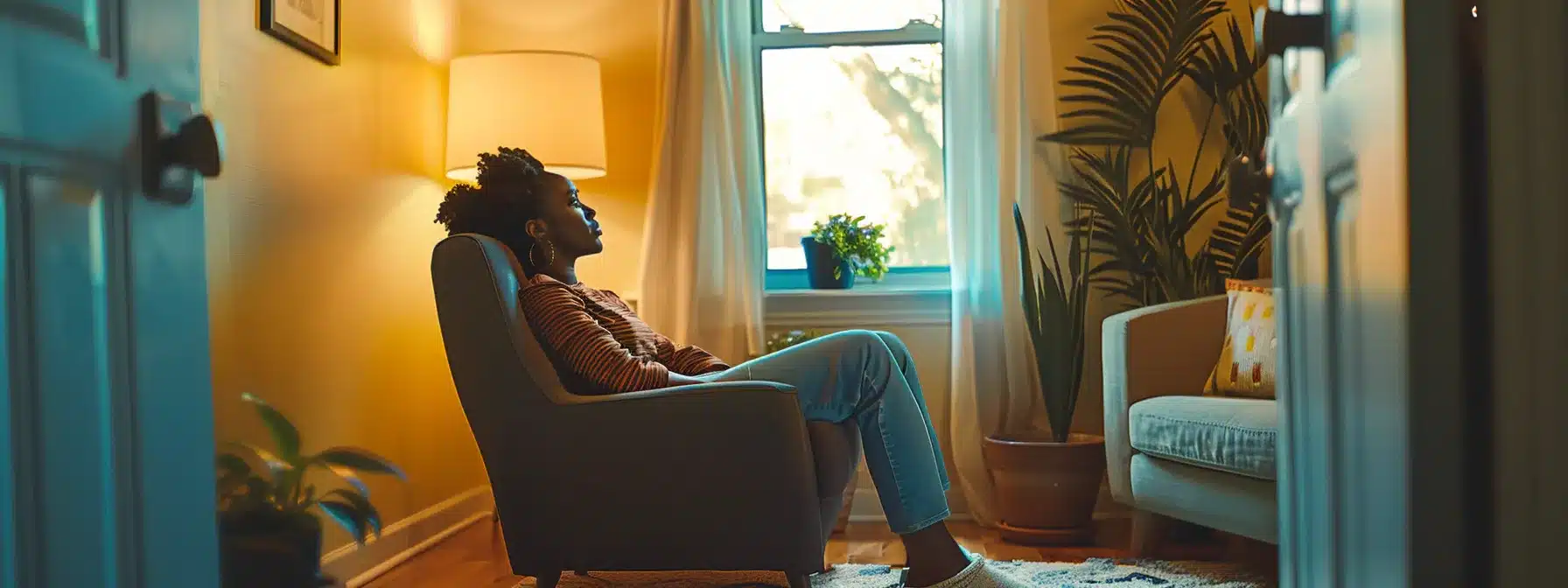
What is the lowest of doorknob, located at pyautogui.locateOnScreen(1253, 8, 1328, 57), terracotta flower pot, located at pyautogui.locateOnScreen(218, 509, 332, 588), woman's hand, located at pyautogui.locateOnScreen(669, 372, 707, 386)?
terracotta flower pot, located at pyautogui.locateOnScreen(218, 509, 332, 588)

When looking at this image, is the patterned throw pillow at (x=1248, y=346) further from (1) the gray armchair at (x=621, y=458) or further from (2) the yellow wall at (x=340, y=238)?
(2) the yellow wall at (x=340, y=238)

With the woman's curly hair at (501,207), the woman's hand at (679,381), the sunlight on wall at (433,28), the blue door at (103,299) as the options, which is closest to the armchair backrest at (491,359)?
the woman's hand at (679,381)

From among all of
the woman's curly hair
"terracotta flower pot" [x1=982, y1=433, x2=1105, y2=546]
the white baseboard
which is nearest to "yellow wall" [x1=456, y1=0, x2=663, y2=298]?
the white baseboard

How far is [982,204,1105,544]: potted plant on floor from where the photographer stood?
3115 mm

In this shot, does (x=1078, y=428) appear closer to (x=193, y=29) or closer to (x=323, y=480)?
(x=323, y=480)

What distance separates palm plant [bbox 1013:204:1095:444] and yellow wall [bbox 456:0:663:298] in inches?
46.9

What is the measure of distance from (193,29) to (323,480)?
181cm

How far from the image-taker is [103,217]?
2.66ft

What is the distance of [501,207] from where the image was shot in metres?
2.63

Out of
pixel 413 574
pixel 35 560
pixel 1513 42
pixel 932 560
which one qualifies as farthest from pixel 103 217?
pixel 413 574

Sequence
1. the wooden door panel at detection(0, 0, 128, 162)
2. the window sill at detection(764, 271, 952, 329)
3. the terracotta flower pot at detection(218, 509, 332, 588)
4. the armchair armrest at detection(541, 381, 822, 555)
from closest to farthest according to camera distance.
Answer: the wooden door panel at detection(0, 0, 128, 162)
the terracotta flower pot at detection(218, 509, 332, 588)
the armchair armrest at detection(541, 381, 822, 555)
the window sill at detection(764, 271, 952, 329)

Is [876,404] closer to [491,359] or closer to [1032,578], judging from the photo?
[1032,578]

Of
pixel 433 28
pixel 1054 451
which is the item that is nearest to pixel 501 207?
pixel 433 28

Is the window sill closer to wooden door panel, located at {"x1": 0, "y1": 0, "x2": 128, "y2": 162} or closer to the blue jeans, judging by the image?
the blue jeans
